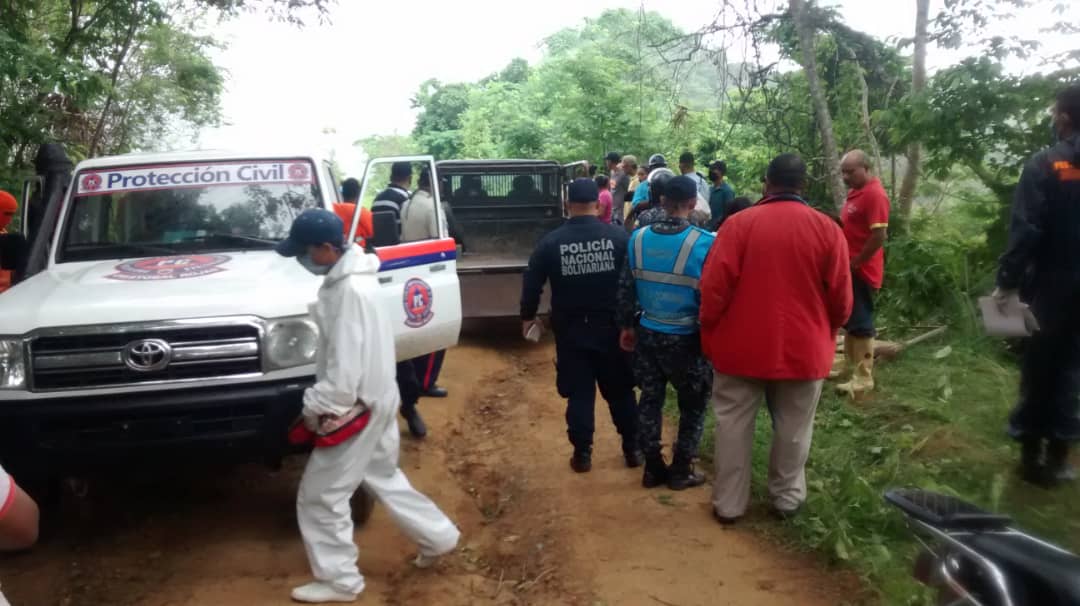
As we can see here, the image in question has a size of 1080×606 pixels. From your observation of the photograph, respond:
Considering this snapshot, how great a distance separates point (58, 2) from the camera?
456 inches

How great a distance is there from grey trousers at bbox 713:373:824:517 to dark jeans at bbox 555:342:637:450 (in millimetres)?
848

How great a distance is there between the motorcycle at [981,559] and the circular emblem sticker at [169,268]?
361cm

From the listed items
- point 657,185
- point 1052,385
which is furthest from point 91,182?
point 1052,385

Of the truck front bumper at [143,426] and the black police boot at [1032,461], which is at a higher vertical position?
the truck front bumper at [143,426]

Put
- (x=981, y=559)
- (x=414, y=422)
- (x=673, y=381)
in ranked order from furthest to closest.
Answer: (x=414, y=422)
(x=673, y=381)
(x=981, y=559)

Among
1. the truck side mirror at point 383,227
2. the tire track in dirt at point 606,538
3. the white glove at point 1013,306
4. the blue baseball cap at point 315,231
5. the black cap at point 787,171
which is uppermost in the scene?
the black cap at point 787,171

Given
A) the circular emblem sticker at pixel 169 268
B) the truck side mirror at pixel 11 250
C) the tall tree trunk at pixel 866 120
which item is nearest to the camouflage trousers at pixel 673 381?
the circular emblem sticker at pixel 169 268

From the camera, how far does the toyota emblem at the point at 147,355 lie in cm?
405

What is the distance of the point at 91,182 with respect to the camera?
5.40 metres

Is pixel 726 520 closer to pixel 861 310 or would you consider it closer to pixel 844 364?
pixel 861 310

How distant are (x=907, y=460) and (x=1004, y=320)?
47.8 inches

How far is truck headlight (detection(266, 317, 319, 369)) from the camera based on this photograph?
4.20 meters

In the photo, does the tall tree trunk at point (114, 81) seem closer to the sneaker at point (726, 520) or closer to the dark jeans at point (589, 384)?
the dark jeans at point (589, 384)

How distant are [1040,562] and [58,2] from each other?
12.9m
